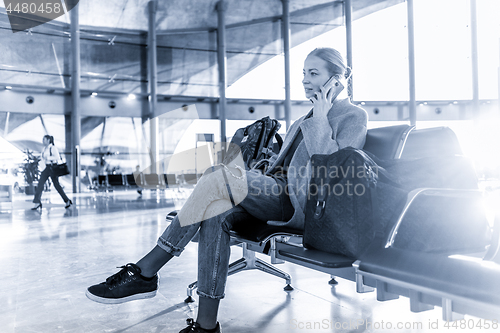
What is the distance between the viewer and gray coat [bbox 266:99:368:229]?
5.14 feet

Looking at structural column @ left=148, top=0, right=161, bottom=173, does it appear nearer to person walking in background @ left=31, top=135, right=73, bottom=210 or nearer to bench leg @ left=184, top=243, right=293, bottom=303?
person walking in background @ left=31, top=135, right=73, bottom=210

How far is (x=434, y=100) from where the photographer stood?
14.3 metres

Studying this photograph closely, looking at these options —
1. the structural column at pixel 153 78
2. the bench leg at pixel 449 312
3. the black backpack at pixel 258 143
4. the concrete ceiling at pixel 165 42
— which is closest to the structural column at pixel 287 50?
the concrete ceiling at pixel 165 42

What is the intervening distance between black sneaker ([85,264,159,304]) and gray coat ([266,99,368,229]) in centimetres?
55

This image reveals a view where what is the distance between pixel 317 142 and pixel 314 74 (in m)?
0.35

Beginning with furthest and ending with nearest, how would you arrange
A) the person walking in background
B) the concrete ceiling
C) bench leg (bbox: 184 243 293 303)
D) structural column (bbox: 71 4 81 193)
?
the concrete ceiling, structural column (bbox: 71 4 81 193), the person walking in background, bench leg (bbox: 184 243 293 303)

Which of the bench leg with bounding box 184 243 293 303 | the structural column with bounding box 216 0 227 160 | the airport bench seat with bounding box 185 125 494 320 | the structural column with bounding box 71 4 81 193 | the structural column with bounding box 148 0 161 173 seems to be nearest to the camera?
the airport bench seat with bounding box 185 125 494 320

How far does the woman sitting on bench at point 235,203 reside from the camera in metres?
1.44

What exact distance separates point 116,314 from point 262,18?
535 inches

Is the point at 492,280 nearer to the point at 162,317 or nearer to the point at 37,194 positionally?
the point at 162,317

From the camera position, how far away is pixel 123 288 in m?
1.49

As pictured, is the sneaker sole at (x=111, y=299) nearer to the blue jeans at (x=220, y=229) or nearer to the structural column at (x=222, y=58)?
the blue jeans at (x=220, y=229)

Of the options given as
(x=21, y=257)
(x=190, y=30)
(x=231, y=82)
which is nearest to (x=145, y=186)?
(x=21, y=257)

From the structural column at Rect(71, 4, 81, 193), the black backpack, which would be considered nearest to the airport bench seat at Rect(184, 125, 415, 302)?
the black backpack
